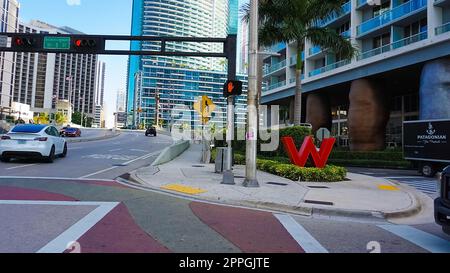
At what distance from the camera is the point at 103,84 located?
577 ft

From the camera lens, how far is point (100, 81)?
547 ft

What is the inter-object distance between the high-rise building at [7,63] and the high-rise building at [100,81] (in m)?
29.5

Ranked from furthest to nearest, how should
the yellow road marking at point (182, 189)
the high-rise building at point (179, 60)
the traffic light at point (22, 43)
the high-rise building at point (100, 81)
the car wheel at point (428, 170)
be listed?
the high-rise building at point (100, 81)
the high-rise building at point (179, 60)
the car wheel at point (428, 170)
the traffic light at point (22, 43)
the yellow road marking at point (182, 189)

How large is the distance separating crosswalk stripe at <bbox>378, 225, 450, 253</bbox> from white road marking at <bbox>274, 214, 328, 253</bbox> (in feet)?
5.50

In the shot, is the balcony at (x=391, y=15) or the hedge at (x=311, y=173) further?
the balcony at (x=391, y=15)

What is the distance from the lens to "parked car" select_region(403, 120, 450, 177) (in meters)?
20.0

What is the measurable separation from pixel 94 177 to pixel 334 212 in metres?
8.29

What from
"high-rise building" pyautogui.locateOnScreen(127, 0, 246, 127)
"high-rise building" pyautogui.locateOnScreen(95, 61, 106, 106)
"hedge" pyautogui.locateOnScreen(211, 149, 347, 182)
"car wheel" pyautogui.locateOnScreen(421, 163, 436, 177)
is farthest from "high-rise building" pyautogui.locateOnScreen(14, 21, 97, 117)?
"hedge" pyautogui.locateOnScreen(211, 149, 347, 182)

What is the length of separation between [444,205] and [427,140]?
55.4 ft

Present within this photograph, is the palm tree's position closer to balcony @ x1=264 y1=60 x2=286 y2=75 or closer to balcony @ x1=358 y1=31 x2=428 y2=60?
balcony @ x1=358 y1=31 x2=428 y2=60

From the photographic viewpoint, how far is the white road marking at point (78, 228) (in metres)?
5.23

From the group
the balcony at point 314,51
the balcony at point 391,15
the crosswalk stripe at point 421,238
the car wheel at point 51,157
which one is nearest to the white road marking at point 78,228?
the crosswalk stripe at point 421,238

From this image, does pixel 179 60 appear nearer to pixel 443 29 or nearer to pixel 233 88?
pixel 443 29

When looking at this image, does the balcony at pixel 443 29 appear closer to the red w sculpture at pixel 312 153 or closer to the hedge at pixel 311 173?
the red w sculpture at pixel 312 153
